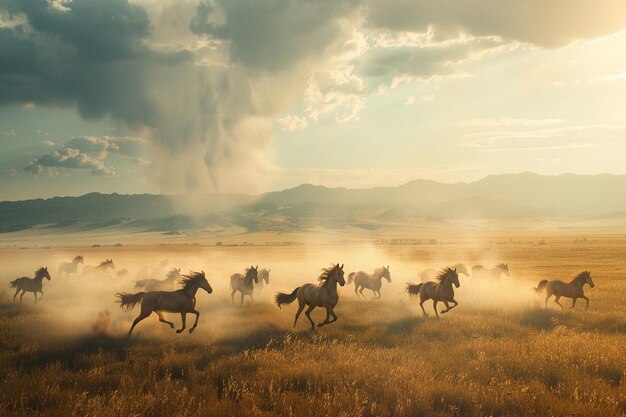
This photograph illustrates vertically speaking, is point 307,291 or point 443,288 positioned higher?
point 307,291

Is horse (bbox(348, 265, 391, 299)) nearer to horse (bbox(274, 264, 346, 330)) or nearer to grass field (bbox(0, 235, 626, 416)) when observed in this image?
grass field (bbox(0, 235, 626, 416))

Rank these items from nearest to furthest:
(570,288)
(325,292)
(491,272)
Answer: (325,292) < (570,288) < (491,272)

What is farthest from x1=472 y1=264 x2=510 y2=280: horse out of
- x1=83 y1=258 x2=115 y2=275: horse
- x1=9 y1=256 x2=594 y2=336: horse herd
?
x1=83 y1=258 x2=115 y2=275: horse

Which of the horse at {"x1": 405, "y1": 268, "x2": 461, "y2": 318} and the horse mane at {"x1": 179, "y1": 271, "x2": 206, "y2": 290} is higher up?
the horse mane at {"x1": 179, "y1": 271, "x2": 206, "y2": 290}

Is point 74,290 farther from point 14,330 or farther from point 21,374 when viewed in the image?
point 21,374

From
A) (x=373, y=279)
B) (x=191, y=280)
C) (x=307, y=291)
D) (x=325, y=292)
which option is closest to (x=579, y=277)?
(x=373, y=279)

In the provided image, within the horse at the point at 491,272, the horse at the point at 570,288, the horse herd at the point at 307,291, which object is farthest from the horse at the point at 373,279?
the horse at the point at 491,272

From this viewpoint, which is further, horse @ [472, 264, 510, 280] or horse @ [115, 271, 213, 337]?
horse @ [472, 264, 510, 280]

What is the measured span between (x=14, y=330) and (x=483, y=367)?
14.9m

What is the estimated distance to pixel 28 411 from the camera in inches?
300

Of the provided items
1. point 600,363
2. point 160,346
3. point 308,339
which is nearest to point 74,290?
point 160,346

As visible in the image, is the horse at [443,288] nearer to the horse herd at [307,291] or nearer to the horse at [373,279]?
the horse herd at [307,291]

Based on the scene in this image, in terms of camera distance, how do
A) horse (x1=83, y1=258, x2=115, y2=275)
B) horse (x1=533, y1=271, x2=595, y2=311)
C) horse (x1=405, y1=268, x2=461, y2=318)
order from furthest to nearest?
1. horse (x1=83, y1=258, x2=115, y2=275)
2. horse (x1=533, y1=271, x2=595, y2=311)
3. horse (x1=405, y1=268, x2=461, y2=318)

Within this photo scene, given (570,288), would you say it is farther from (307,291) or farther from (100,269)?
(100,269)
